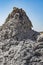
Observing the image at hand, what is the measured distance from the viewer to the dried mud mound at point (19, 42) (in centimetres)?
1773

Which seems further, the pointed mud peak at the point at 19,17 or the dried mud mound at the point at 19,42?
the pointed mud peak at the point at 19,17

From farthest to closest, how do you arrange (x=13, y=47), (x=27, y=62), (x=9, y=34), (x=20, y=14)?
(x=20, y=14)
(x=9, y=34)
(x=13, y=47)
(x=27, y=62)

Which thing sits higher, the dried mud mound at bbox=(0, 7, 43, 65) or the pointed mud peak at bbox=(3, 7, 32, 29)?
the pointed mud peak at bbox=(3, 7, 32, 29)

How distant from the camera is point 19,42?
1928 centimetres

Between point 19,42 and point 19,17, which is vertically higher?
point 19,17

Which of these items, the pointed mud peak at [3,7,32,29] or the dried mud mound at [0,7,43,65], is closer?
the dried mud mound at [0,7,43,65]

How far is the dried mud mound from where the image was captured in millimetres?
17734

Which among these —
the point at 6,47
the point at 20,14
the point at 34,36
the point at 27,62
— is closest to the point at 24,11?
the point at 20,14

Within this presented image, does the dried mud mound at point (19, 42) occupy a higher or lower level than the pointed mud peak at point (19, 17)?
lower

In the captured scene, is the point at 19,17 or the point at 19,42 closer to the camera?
the point at 19,42

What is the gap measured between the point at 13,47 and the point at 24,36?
1.98 m

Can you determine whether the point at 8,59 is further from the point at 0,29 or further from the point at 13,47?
the point at 0,29

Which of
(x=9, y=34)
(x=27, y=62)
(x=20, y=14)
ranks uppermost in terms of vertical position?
(x=20, y=14)

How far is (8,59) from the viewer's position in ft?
59.2
